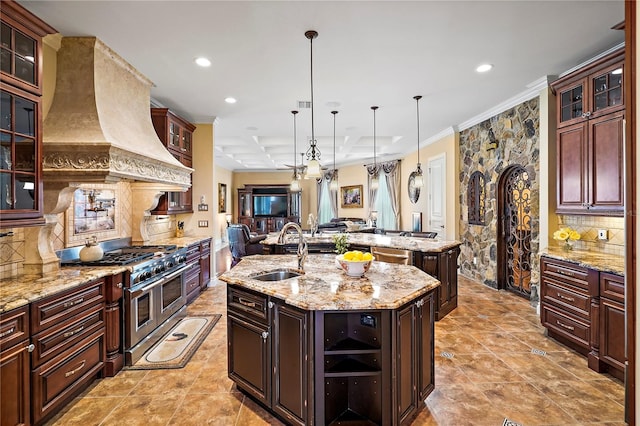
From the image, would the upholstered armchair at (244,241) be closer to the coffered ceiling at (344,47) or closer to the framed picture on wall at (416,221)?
the coffered ceiling at (344,47)

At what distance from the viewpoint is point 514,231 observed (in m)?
4.97

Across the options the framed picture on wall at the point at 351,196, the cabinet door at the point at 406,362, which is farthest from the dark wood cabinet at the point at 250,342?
the framed picture on wall at the point at 351,196

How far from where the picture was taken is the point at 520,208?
4.83 meters

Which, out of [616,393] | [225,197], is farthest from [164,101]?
[225,197]

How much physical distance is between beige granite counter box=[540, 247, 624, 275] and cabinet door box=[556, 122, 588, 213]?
48 centimetres

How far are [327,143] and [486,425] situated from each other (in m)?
6.73

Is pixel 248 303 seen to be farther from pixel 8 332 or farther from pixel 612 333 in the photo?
pixel 612 333

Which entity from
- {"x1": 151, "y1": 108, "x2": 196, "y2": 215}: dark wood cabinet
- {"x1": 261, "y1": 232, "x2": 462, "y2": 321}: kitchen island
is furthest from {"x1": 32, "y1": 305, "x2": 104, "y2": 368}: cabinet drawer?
{"x1": 151, "y1": 108, "x2": 196, "y2": 215}: dark wood cabinet

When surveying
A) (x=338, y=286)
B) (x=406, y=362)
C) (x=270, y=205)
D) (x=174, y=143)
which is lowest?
(x=406, y=362)

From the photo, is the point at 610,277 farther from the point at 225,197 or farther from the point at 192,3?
the point at 225,197

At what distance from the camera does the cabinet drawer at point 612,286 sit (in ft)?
8.29

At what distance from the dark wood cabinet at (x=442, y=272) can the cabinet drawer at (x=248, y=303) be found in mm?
2558

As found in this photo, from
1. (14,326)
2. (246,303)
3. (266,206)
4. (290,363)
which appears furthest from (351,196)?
(14,326)

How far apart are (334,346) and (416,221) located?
257 inches
